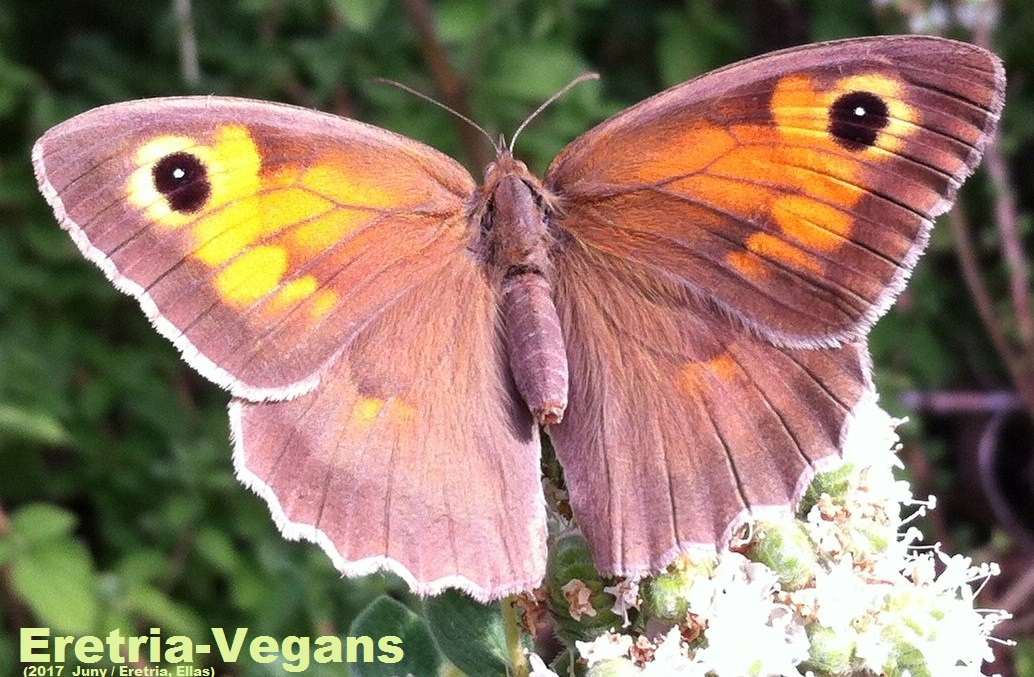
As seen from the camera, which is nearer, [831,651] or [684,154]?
[831,651]

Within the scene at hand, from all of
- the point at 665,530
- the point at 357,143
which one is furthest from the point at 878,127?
the point at 357,143

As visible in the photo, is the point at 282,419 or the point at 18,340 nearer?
the point at 282,419

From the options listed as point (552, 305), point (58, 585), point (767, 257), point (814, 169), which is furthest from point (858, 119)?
point (58, 585)

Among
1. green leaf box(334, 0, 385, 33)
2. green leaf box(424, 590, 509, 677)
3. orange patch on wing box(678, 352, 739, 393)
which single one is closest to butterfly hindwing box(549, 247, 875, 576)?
orange patch on wing box(678, 352, 739, 393)

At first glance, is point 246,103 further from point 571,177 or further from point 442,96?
point 442,96

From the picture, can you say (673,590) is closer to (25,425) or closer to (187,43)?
(25,425)

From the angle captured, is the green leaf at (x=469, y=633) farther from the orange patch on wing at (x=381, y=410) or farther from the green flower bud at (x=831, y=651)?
the green flower bud at (x=831, y=651)
